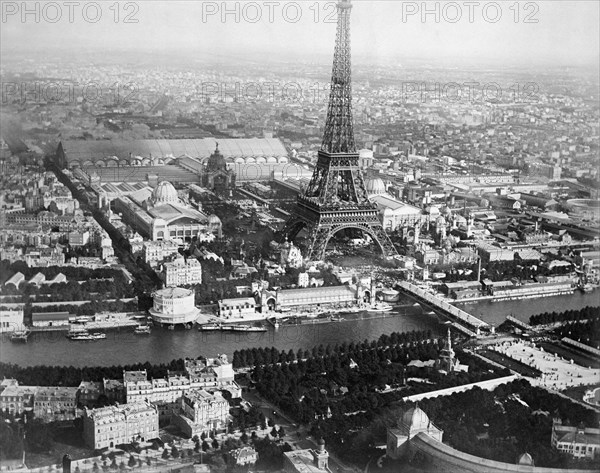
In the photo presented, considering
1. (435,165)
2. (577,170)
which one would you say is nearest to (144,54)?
(577,170)

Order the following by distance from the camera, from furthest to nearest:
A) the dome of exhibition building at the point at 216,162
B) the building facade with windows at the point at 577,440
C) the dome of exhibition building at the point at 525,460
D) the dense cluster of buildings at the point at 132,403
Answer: the dome of exhibition building at the point at 216,162
the dense cluster of buildings at the point at 132,403
the building facade with windows at the point at 577,440
the dome of exhibition building at the point at 525,460

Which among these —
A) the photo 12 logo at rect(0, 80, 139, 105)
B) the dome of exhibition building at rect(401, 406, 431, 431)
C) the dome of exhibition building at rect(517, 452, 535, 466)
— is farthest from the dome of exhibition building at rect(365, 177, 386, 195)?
the dome of exhibition building at rect(517, 452, 535, 466)

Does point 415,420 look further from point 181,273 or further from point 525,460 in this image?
point 181,273

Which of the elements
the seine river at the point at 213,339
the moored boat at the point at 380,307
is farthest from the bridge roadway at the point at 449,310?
the moored boat at the point at 380,307

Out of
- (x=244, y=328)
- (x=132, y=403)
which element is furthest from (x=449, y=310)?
(x=132, y=403)

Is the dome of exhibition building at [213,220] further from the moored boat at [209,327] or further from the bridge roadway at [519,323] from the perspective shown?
the bridge roadway at [519,323]

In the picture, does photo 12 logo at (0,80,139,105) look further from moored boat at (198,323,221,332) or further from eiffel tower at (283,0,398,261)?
moored boat at (198,323,221,332)
